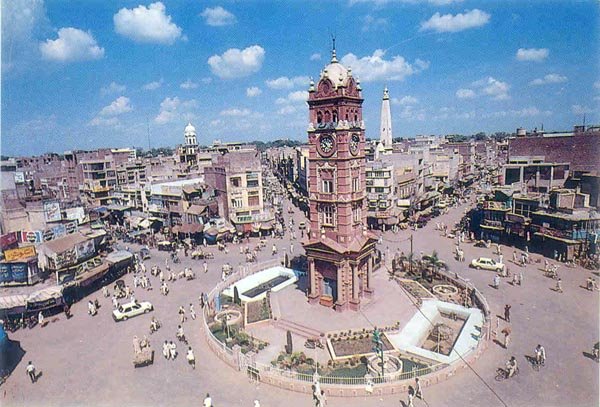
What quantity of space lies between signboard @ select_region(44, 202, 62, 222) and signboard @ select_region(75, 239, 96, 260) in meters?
9.85

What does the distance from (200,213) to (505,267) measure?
42.7 metres

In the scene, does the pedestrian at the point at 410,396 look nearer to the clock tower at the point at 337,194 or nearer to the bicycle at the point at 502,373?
the bicycle at the point at 502,373

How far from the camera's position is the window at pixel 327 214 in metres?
33.1

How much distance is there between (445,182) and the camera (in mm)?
91625

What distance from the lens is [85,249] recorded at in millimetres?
42094

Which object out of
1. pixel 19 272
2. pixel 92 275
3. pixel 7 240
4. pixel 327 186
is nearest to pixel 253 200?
pixel 92 275

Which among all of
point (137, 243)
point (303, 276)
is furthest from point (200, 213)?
point (303, 276)

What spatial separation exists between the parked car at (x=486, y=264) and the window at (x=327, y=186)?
21.3 meters

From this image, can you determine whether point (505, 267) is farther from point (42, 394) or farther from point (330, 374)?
point (42, 394)

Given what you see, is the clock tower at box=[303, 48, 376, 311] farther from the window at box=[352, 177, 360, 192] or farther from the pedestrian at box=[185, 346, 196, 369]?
the pedestrian at box=[185, 346, 196, 369]

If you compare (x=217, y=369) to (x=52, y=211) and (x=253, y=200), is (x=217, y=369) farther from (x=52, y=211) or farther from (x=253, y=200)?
(x=253, y=200)

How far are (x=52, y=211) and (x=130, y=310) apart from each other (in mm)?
23904

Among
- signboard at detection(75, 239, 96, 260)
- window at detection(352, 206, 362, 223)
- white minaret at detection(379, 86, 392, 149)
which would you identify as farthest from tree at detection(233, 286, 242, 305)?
white minaret at detection(379, 86, 392, 149)

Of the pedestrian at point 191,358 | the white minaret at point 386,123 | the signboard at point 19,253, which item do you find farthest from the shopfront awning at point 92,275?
the white minaret at point 386,123
